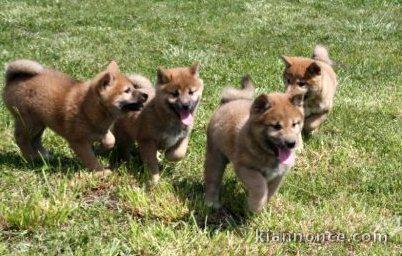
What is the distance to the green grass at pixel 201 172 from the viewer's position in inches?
185

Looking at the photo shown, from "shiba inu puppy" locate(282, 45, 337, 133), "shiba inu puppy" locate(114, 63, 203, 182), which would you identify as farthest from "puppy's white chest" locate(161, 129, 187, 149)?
"shiba inu puppy" locate(282, 45, 337, 133)

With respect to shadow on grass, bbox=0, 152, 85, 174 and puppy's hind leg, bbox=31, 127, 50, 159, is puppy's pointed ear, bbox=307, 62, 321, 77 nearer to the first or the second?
shadow on grass, bbox=0, 152, 85, 174

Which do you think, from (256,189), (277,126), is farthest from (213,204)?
(277,126)

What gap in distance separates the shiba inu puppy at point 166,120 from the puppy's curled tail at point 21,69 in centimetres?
114

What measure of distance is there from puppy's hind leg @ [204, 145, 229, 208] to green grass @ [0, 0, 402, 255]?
12cm

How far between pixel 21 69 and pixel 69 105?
0.71 meters

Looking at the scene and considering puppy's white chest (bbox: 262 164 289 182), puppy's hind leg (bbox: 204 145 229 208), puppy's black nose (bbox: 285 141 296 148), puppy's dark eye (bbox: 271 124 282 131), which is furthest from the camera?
puppy's hind leg (bbox: 204 145 229 208)

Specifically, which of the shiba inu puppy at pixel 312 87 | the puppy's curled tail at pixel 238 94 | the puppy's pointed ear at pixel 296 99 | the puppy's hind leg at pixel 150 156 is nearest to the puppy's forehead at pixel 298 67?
the shiba inu puppy at pixel 312 87

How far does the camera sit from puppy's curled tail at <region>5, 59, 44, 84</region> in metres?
6.18

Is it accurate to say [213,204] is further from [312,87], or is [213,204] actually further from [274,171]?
[312,87]

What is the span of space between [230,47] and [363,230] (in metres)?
8.31

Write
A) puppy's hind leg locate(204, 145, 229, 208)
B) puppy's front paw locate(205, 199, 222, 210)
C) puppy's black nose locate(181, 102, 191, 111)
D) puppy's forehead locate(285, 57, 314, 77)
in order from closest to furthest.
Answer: puppy's front paw locate(205, 199, 222, 210) → puppy's hind leg locate(204, 145, 229, 208) → puppy's black nose locate(181, 102, 191, 111) → puppy's forehead locate(285, 57, 314, 77)

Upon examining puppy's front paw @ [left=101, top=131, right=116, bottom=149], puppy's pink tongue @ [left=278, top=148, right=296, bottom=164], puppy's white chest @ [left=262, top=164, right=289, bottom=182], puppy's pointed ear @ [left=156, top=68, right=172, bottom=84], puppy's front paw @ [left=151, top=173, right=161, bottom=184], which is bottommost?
puppy's front paw @ [left=151, top=173, right=161, bottom=184]

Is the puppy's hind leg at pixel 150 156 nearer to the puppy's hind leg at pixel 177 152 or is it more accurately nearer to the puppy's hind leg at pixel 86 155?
the puppy's hind leg at pixel 177 152
